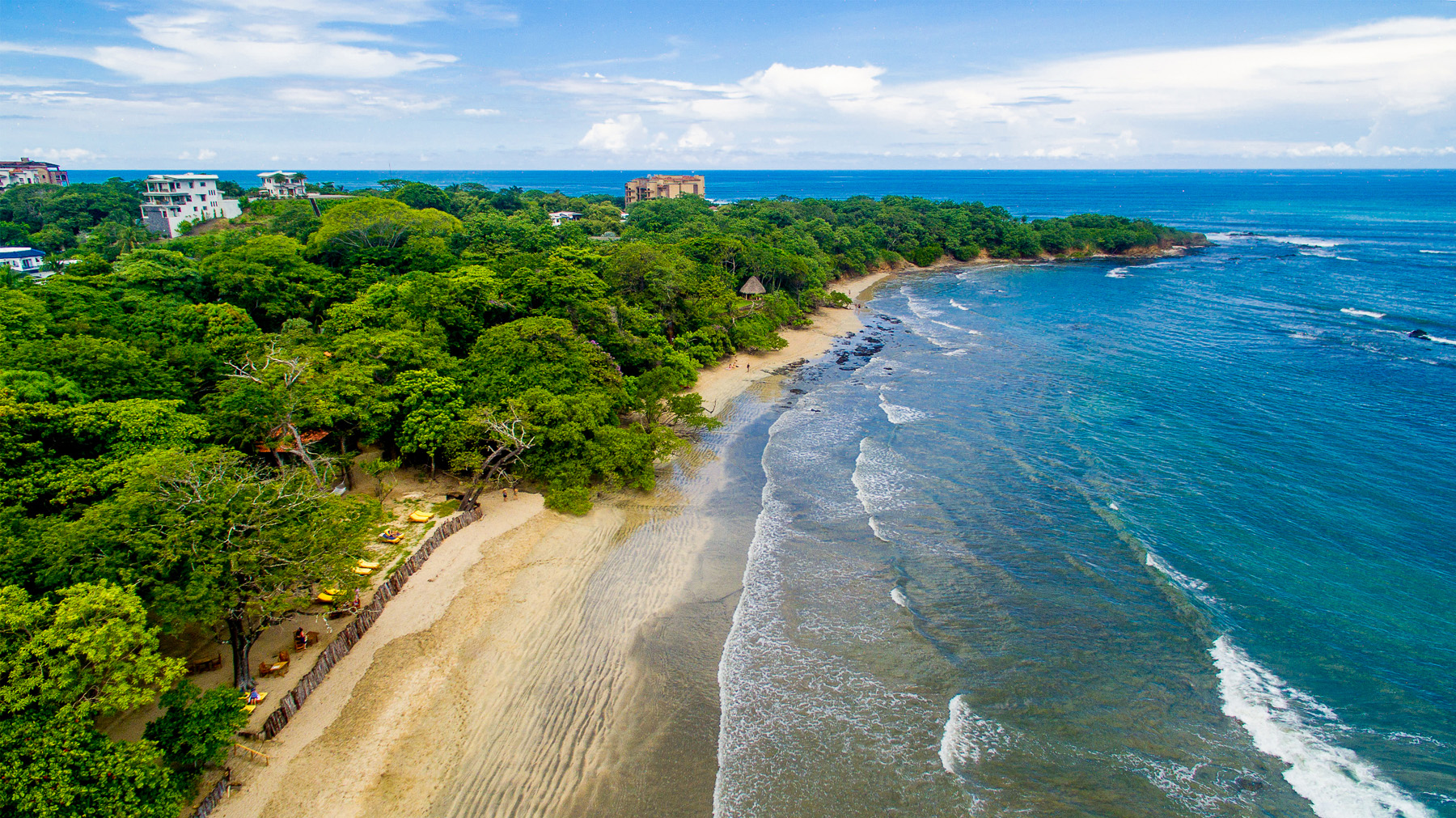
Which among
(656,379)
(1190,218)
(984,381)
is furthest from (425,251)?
(1190,218)

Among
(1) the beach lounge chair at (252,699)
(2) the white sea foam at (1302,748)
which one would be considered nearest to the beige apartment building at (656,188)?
(1) the beach lounge chair at (252,699)

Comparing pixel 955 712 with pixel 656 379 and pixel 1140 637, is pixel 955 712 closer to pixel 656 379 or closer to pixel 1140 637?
pixel 1140 637

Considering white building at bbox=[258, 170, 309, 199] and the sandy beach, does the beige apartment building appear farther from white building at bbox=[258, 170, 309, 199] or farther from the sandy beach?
the sandy beach

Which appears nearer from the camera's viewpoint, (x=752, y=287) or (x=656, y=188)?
(x=752, y=287)

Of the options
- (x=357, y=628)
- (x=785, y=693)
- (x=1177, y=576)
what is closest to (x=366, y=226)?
(x=357, y=628)

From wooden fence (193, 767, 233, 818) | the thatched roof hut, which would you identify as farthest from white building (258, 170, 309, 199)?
wooden fence (193, 767, 233, 818)

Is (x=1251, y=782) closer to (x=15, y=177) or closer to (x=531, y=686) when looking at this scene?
(x=531, y=686)
